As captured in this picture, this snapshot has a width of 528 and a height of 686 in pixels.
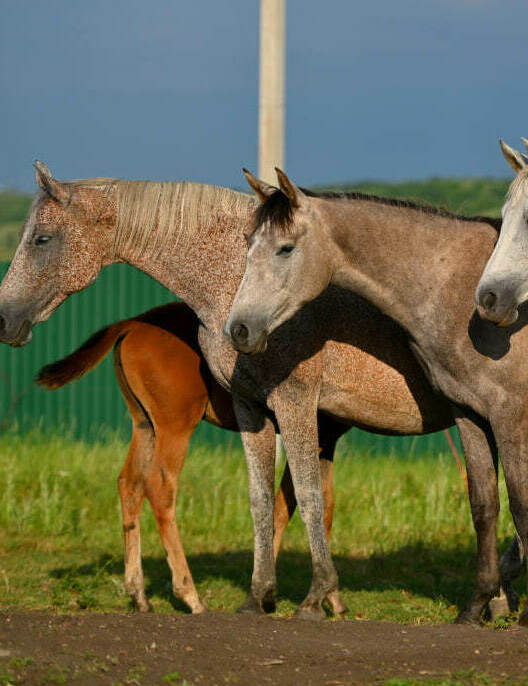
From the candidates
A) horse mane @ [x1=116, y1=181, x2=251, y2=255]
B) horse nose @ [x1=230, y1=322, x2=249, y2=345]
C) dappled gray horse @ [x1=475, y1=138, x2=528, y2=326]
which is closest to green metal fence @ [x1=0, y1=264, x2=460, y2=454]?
horse mane @ [x1=116, y1=181, x2=251, y2=255]

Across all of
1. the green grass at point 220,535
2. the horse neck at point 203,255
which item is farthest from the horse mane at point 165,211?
the green grass at point 220,535

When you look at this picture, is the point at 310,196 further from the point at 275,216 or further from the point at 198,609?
the point at 198,609

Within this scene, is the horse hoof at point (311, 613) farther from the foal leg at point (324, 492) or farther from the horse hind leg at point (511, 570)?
the horse hind leg at point (511, 570)

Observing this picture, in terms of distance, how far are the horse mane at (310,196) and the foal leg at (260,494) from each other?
3.91ft

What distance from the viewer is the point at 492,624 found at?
5.91 meters

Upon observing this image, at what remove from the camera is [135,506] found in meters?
7.06

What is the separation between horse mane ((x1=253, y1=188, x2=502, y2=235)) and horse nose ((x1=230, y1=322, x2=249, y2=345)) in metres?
0.54

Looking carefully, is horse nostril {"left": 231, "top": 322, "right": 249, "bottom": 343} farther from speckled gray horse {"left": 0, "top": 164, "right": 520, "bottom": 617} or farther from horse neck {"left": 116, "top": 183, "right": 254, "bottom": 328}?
horse neck {"left": 116, "top": 183, "right": 254, "bottom": 328}

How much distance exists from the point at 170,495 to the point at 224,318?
4.20ft

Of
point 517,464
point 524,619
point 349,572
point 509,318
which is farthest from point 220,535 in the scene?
point 509,318

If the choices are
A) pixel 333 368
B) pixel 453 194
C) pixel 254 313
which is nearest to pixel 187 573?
pixel 333 368

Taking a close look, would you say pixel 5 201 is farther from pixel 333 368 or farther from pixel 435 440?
pixel 333 368

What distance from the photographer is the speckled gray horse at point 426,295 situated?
552 centimetres

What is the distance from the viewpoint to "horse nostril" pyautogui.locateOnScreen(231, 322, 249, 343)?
5438mm
